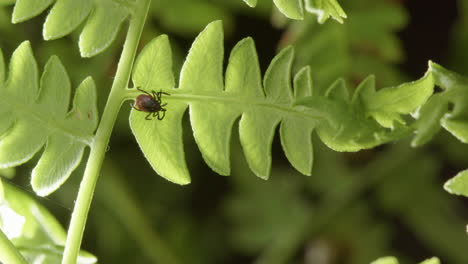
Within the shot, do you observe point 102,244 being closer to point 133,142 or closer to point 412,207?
point 133,142

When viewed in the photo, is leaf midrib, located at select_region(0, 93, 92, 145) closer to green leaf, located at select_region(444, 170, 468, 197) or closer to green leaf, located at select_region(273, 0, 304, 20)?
green leaf, located at select_region(273, 0, 304, 20)

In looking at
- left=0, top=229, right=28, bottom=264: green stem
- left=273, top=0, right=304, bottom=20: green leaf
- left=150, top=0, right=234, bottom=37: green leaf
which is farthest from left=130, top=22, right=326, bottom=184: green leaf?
left=150, top=0, right=234, bottom=37: green leaf

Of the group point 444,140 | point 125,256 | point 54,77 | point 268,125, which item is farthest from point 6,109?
point 444,140

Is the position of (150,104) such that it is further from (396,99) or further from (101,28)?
(396,99)

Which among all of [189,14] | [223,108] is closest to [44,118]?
[223,108]

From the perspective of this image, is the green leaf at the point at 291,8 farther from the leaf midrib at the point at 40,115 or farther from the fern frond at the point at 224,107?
the leaf midrib at the point at 40,115

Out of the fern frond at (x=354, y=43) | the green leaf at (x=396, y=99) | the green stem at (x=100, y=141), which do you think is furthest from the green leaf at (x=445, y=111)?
the fern frond at (x=354, y=43)

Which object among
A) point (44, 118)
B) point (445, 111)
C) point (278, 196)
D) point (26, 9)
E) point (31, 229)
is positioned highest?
point (26, 9)
